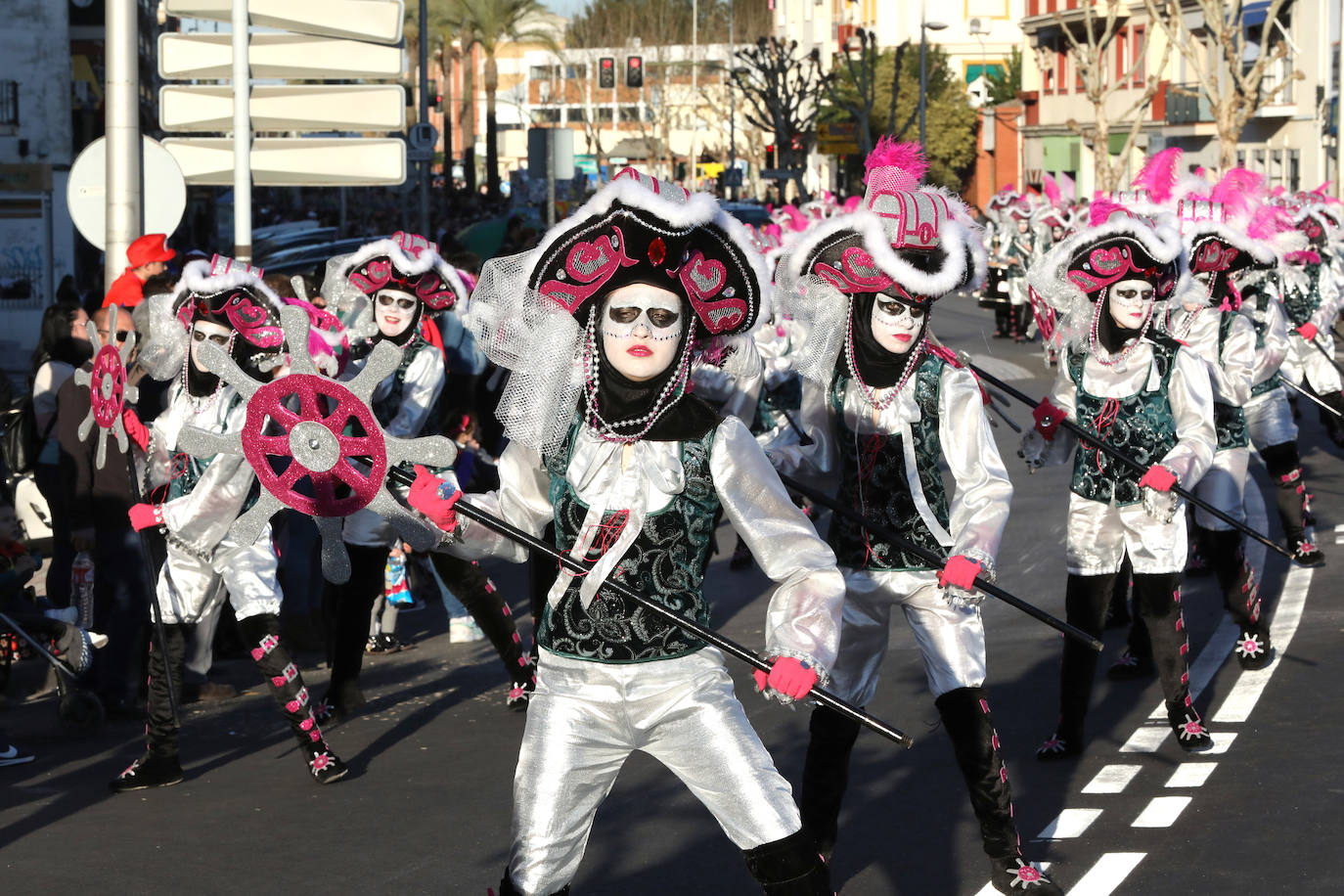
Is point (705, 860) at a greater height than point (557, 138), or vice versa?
point (557, 138)

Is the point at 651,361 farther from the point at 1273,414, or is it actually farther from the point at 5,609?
the point at 1273,414

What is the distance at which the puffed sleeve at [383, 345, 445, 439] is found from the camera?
880 cm

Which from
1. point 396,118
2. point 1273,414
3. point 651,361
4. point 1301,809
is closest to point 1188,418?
point 1301,809

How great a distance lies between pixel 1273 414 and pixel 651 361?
787 cm

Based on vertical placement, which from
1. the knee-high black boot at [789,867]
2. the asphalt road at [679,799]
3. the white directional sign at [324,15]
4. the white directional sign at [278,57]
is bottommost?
the asphalt road at [679,799]

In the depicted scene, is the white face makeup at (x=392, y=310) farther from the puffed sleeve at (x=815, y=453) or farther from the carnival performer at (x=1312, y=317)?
the carnival performer at (x=1312, y=317)

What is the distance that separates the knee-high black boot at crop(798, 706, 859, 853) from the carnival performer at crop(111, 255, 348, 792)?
2.40 m

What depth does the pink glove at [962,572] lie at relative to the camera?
19.1 feet

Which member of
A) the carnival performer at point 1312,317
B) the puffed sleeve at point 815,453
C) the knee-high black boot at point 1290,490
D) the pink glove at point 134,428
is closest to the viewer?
the puffed sleeve at point 815,453

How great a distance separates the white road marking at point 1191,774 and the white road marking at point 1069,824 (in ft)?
1.65

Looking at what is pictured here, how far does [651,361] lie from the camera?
4852 millimetres

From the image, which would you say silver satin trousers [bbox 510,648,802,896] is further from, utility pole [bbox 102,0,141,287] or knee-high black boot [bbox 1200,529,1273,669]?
utility pole [bbox 102,0,141,287]

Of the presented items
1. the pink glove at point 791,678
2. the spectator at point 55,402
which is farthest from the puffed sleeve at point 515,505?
the spectator at point 55,402

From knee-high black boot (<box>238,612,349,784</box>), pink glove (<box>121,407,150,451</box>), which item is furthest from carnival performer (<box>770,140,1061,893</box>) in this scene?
pink glove (<box>121,407,150,451</box>)
